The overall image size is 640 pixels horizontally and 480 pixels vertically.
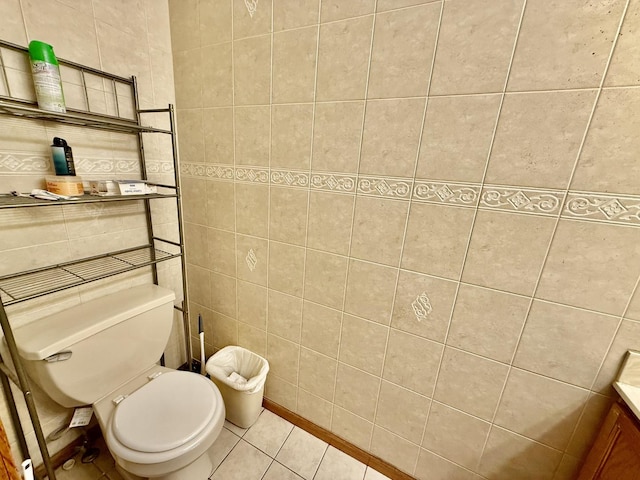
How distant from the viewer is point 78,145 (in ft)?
3.22

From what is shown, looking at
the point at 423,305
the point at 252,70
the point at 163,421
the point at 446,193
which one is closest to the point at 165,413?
the point at 163,421

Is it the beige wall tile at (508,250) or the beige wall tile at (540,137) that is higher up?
the beige wall tile at (540,137)

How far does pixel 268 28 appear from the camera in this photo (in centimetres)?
98

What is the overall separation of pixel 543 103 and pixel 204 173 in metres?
1.29

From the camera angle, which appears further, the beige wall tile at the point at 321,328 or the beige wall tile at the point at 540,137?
the beige wall tile at the point at 321,328

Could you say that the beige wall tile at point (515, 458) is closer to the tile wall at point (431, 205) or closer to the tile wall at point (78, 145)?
the tile wall at point (431, 205)

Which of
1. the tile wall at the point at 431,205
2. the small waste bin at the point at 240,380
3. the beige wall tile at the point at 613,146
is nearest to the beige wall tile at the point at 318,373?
the tile wall at the point at 431,205

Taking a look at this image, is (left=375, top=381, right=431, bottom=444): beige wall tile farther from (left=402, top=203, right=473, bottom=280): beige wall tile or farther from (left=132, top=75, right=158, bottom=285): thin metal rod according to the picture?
(left=132, top=75, right=158, bottom=285): thin metal rod

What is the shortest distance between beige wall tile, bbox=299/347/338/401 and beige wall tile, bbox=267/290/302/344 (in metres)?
0.10

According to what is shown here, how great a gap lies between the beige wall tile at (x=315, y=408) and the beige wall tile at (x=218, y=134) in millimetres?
1179

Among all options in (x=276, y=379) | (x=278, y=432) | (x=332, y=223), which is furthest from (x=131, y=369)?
(x=332, y=223)

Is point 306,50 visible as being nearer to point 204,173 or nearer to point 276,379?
point 204,173

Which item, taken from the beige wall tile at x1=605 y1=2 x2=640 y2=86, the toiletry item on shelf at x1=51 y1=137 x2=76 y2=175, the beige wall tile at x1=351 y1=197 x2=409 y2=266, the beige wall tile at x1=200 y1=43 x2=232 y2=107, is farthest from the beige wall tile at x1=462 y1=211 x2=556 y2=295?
the toiletry item on shelf at x1=51 y1=137 x2=76 y2=175

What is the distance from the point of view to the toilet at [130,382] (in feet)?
2.74
